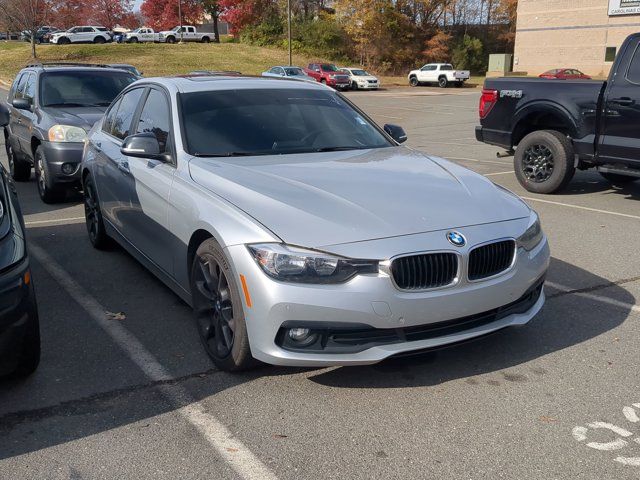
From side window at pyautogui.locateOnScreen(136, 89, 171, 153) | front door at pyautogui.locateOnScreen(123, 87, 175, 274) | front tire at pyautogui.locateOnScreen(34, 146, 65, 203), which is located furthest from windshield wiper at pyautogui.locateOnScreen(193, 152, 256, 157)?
front tire at pyautogui.locateOnScreen(34, 146, 65, 203)

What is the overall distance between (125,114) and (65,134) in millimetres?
2944

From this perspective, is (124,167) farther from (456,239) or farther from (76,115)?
(76,115)

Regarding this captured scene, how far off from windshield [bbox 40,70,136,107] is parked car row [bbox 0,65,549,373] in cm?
436

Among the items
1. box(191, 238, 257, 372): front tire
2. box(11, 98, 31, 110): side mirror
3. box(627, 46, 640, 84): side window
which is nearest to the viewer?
box(191, 238, 257, 372): front tire

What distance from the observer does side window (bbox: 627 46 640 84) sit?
821 centimetres

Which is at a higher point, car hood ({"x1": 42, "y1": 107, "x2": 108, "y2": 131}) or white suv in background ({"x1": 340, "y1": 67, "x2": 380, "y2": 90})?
car hood ({"x1": 42, "y1": 107, "x2": 108, "y2": 131})

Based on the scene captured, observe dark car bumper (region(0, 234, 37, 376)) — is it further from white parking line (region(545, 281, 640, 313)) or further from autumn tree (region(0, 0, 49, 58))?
autumn tree (region(0, 0, 49, 58))

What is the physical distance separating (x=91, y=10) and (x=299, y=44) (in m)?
26.2

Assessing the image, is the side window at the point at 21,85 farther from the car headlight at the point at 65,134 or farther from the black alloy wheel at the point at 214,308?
the black alloy wheel at the point at 214,308

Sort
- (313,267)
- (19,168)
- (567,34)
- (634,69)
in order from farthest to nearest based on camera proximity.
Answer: (567,34), (19,168), (634,69), (313,267)

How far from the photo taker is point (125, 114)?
19.9ft

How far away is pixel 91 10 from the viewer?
7250 cm

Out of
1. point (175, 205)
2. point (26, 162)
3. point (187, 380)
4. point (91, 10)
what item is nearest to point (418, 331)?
point (187, 380)

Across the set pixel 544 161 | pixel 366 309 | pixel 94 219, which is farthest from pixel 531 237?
pixel 544 161
